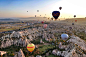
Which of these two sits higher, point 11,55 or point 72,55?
point 72,55

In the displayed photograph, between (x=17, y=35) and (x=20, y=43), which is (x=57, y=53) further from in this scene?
(x=17, y=35)

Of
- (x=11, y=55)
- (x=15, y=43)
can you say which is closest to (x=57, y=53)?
(x=11, y=55)

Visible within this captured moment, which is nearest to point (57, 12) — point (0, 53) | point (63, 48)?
point (63, 48)

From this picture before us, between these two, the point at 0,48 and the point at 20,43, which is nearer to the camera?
the point at 0,48

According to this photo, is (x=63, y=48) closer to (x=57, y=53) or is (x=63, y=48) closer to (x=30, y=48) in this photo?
(x=57, y=53)

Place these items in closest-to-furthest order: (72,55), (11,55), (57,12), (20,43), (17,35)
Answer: (72,55) < (11,55) < (57,12) < (20,43) < (17,35)

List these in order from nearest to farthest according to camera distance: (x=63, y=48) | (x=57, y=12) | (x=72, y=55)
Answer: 1. (x=72, y=55)
2. (x=63, y=48)
3. (x=57, y=12)

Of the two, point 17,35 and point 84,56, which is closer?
point 84,56

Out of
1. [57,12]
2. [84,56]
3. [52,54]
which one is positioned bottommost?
[52,54]

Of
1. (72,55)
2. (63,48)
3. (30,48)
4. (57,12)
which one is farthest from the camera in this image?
(57,12)
